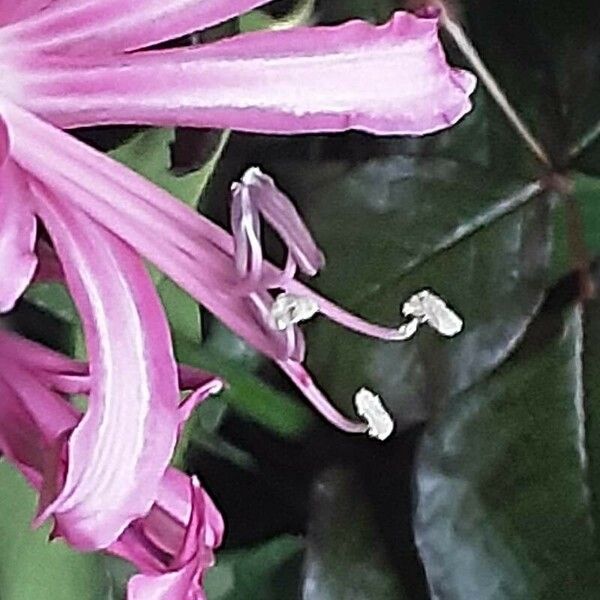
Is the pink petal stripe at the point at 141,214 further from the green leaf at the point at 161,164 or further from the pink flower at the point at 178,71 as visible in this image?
the green leaf at the point at 161,164

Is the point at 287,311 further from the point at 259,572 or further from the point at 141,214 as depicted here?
the point at 259,572

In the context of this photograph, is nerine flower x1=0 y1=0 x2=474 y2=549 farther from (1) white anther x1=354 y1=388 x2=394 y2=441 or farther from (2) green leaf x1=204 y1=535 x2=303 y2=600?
(2) green leaf x1=204 y1=535 x2=303 y2=600

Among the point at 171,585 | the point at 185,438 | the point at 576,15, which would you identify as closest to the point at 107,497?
the point at 171,585

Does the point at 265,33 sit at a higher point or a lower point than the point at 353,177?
higher

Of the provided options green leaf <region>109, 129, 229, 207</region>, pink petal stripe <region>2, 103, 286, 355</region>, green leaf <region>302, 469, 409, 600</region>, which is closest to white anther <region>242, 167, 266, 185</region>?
pink petal stripe <region>2, 103, 286, 355</region>

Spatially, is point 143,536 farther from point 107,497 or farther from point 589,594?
point 589,594
